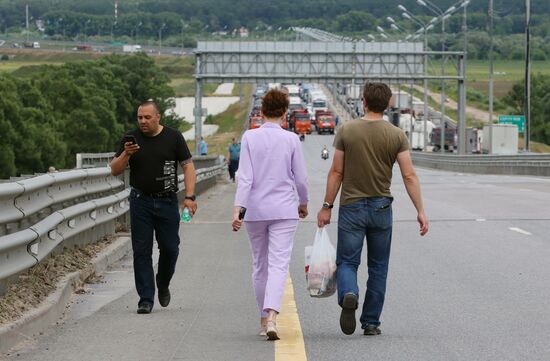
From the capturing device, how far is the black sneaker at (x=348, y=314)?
34.4ft

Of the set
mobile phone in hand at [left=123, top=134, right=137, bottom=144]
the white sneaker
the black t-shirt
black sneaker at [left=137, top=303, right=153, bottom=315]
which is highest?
mobile phone in hand at [left=123, top=134, right=137, bottom=144]

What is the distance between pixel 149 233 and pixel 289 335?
219cm

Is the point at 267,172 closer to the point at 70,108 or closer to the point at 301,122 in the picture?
the point at 70,108

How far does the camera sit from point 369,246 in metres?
11.0

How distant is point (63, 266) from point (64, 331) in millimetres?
2813

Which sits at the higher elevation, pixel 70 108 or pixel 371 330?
pixel 371 330

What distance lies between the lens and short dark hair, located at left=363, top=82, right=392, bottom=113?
10766 mm

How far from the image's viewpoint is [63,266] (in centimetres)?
1394

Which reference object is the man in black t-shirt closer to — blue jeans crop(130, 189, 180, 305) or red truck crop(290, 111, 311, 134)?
blue jeans crop(130, 189, 180, 305)

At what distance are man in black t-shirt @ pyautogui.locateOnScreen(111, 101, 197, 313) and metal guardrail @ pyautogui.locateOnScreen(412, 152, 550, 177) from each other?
44624 mm

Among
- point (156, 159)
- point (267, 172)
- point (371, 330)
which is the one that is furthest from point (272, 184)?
point (156, 159)

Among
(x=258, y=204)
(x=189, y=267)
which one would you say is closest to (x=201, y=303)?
(x=258, y=204)

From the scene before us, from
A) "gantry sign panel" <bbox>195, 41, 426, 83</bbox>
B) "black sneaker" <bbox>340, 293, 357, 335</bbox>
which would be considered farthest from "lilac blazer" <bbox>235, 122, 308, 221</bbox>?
"gantry sign panel" <bbox>195, 41, 426, 83</bbox>

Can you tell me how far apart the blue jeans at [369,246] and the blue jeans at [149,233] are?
2080 mm
